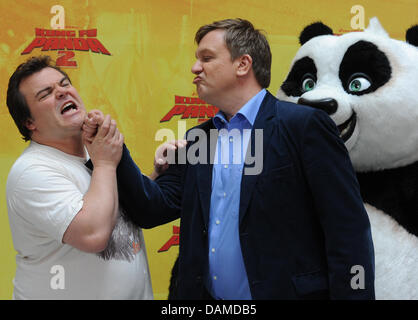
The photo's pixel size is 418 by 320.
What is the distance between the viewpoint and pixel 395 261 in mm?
1984

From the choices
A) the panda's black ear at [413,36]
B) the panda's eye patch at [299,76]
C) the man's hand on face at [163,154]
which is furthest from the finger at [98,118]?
the panda's black ear at [413,36]

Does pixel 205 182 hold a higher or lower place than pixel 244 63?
lower

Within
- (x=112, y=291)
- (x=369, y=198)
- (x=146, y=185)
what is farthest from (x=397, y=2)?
(x=112, y=291)

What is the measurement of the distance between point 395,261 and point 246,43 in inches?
45.9

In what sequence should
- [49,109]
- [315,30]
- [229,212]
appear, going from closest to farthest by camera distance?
[229,212]
[49,109]
[315,30]

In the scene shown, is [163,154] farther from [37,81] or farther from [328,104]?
[328,104]

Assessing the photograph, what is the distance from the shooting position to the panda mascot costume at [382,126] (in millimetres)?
1951

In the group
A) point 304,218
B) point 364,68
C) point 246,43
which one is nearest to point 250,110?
point 246,43

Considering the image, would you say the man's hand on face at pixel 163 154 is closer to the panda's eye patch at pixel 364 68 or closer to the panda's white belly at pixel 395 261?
the panda's eye patch at pixel 364 68

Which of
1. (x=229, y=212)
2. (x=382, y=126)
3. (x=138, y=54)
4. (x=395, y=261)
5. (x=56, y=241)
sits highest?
(x=138, y=54)

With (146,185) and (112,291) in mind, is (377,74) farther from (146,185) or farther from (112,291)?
(112,291)

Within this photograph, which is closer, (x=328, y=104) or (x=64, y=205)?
(x=64, y=205)

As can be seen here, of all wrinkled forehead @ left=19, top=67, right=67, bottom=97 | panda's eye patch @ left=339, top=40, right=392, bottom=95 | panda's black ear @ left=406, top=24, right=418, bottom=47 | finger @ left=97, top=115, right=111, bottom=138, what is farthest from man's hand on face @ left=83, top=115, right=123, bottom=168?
panda's black ear @ left=406, top=24, right=418, bottom=47

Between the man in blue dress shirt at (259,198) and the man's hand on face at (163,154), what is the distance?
14cm
